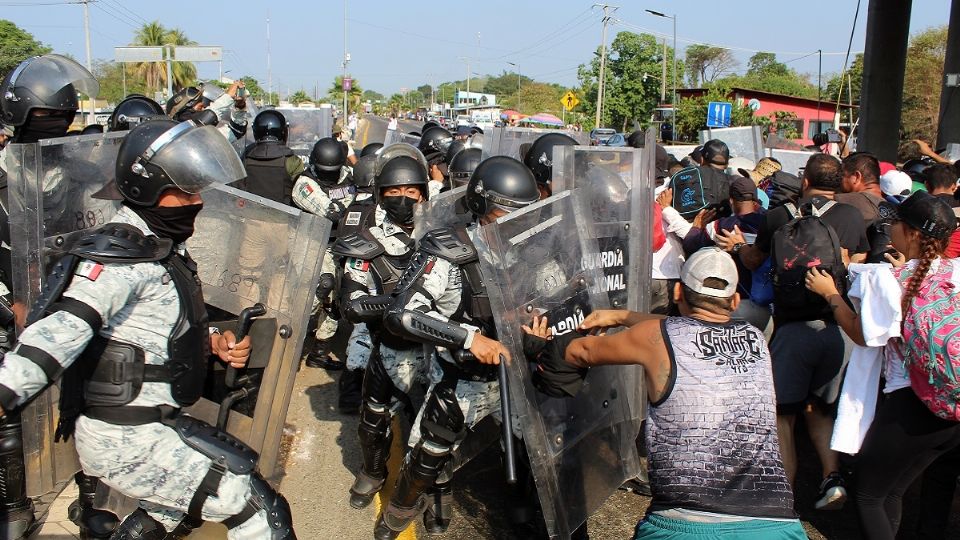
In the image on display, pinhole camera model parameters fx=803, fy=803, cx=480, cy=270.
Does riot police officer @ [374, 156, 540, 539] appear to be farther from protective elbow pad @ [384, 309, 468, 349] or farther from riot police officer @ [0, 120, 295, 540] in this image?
riot police officer @ [0, 120, 295, 540]

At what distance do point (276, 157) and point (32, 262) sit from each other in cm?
416

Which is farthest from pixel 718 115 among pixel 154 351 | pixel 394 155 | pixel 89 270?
pixel 89 270

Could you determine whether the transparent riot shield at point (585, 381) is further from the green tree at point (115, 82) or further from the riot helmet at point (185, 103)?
the green tree at point (115, 82)

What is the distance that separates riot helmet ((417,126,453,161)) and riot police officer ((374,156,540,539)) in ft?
14.0

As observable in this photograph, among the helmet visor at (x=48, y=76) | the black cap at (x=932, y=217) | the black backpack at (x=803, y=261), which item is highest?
the helmet visor at (x=48, y=76)

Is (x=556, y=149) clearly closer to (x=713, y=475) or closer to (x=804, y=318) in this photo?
(x=804, y=318)

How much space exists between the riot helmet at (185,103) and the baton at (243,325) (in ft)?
13.3

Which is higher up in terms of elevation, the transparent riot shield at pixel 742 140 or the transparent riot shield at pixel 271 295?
the transparent riot shield at pixel 742 140

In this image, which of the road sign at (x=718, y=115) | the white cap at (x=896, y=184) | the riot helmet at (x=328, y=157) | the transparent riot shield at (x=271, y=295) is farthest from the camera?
the road sign at (x=718, y=115)

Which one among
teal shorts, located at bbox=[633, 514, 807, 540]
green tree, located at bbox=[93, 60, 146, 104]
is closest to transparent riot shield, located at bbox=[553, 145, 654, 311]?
teal shorts, located at bbox=[633, 514, 807, 540]

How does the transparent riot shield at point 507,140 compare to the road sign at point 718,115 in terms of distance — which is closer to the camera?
the transparent riot shield at point 507,140

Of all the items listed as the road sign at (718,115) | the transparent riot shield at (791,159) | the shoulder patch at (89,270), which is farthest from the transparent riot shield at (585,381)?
the road sign at (718,115)

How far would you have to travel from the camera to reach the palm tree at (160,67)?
54.8 meters

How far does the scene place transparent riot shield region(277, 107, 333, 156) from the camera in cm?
1041
